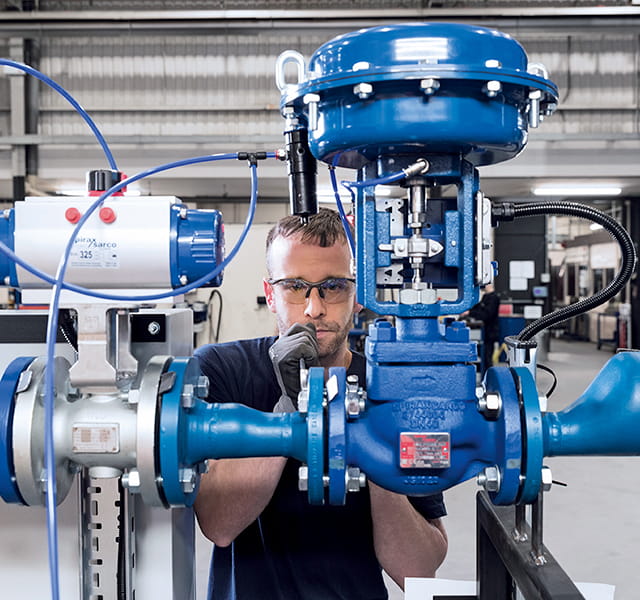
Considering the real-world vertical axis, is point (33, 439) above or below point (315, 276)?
below

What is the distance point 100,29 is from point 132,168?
1032mm

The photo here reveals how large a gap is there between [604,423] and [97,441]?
424 mm

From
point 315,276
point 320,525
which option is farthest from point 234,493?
point 315,276

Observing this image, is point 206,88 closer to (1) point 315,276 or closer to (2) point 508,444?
(1) point 315,276

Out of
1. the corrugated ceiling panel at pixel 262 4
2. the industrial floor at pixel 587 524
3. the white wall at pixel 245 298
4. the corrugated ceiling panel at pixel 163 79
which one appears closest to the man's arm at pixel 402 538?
the industrial floor at pixel 587 524

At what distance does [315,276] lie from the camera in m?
0.94

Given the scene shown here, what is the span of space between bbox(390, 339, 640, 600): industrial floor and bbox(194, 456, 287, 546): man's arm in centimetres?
141

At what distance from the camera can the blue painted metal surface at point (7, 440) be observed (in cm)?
51

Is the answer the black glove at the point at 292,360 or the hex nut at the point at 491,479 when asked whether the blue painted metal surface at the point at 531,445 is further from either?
the black glove at the point at 292,360

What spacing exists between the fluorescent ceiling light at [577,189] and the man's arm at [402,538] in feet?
17.1

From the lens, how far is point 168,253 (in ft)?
1.82

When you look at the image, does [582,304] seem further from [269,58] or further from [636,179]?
[636,179]

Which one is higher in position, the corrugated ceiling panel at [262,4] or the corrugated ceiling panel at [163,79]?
the corrugated ceiling panel at [262,4]

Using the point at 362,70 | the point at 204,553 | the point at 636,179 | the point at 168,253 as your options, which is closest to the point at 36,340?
the point at 168,253
